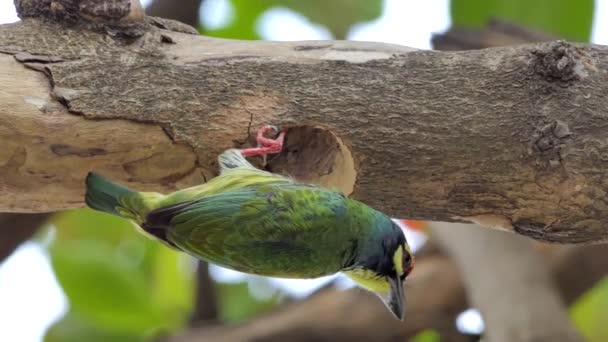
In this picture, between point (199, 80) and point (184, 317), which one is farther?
point (184, 317)

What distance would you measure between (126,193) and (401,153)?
2.47ft

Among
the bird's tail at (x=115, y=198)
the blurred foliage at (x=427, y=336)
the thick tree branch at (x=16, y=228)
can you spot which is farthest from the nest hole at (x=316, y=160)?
the blurred foliage at (x=427, y=336)

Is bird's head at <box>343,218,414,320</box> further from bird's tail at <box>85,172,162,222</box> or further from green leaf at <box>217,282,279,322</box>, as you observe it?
green leaf at <box>217,282,279,322</box>

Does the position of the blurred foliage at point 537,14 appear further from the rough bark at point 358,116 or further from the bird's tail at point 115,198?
the bird's tail at point 115,198

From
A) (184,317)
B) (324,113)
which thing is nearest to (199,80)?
(324,113)

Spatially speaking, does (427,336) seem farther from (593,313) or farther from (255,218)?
(255,218)

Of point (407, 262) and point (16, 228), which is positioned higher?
point (407, 262)

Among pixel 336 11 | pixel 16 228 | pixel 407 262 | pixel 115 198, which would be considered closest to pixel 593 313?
pixel 336 11

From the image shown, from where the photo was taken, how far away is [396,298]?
292cm

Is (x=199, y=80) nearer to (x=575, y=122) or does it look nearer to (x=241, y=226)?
(x=241, y=226)

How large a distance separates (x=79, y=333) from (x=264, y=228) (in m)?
2.35

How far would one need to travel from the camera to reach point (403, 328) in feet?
15.5

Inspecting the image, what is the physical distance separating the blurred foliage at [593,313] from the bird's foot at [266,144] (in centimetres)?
226

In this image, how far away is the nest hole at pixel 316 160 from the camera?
2832mm
